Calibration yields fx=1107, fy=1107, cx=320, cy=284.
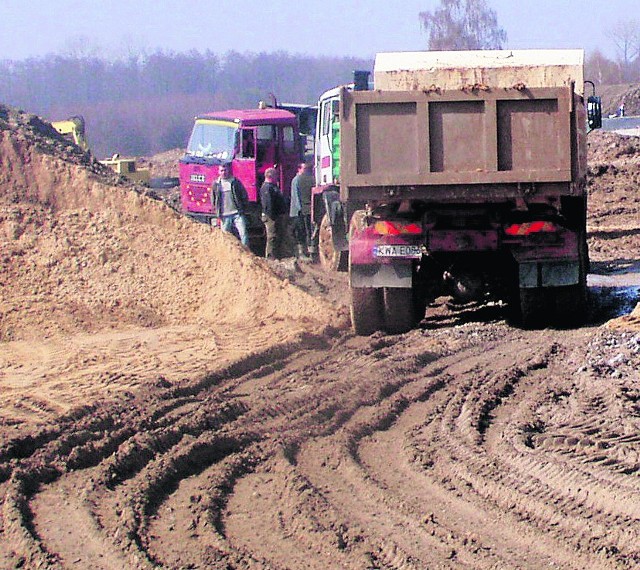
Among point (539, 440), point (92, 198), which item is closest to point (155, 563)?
point (539, 440)

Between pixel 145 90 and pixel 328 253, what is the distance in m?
52.8

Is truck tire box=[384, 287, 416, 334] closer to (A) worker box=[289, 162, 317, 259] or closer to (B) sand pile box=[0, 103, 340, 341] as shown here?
(B) sand pile box=[0, 103, 340, 341]

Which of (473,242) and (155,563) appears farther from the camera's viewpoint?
(473,242)

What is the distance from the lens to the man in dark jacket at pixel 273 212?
17.7 m

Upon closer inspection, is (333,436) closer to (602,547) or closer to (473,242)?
(602,547)

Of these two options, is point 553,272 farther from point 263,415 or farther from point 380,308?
point 263,415

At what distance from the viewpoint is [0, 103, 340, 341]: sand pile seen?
11852 millimetres

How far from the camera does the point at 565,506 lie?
560 centimetres

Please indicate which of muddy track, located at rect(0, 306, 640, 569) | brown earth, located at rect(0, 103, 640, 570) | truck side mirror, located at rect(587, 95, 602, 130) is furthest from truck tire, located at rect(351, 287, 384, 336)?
truck side mirror, located at rect(587, 95, 602, 130)

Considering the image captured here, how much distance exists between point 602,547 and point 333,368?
456 centimetres

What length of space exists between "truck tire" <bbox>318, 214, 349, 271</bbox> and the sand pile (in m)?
3.34

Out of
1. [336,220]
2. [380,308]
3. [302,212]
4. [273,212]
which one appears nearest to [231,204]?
[273,212]

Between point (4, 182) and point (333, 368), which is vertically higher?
point (4, 182)

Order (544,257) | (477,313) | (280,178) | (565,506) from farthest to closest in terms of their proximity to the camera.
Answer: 1. (280,178)
2. (477,313)
3. (544,257)
4. (565,506)
